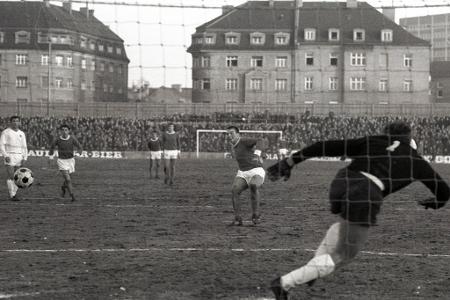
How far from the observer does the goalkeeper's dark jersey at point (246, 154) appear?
1373 centimetres

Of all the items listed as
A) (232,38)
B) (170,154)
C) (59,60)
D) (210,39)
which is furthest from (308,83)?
(59,60)

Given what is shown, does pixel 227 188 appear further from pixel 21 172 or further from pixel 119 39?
pixel 119 39

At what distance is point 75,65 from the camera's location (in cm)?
1811

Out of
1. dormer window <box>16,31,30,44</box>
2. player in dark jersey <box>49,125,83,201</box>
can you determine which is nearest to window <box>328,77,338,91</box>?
player in dark jersey <box>49,125,83,201</box>

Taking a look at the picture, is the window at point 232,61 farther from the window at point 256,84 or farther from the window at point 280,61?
the window at point 280,61

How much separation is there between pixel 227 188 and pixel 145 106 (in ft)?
24.5

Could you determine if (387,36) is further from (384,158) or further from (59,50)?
(384,158)

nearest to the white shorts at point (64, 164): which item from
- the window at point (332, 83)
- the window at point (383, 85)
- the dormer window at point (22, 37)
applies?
the dormer window at point (22, 37)

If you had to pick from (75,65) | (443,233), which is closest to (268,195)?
(75,65)

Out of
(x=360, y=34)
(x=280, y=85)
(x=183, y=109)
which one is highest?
(x=360, y=34)

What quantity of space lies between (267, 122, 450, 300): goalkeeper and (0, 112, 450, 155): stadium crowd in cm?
2148

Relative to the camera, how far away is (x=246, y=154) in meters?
13.9

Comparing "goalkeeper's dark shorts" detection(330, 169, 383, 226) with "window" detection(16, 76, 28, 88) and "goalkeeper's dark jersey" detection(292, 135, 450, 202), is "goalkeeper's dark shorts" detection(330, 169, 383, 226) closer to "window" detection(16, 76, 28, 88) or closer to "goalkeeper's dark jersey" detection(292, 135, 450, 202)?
"goalkeeper's dark jersey" detection(292, 135, 450, 202)

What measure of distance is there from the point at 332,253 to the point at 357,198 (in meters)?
0.55
